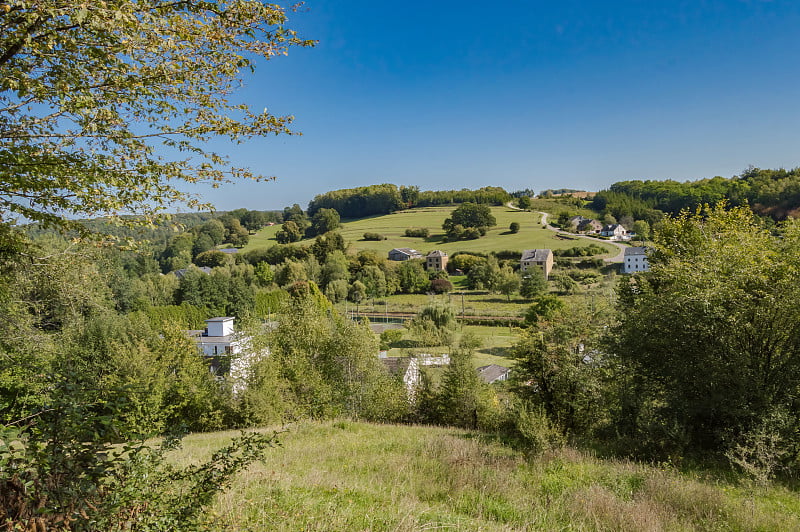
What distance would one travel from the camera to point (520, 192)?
145000 mm

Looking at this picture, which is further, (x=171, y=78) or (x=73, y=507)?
(x=171, y=78)

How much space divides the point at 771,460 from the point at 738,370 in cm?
223

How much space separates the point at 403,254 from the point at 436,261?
6.92 meters

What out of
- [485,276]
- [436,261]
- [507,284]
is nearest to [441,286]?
[485,276]

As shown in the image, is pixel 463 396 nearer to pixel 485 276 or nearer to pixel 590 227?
pixel 485 276

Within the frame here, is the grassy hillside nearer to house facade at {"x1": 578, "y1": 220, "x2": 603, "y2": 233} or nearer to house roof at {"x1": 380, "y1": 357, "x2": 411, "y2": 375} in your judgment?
house facade at {"x1": 578, "y1": 220, "x2": 603, "y2": 233}

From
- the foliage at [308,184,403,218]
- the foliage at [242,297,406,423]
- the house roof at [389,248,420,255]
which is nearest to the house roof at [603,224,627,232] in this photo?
the house roof at [389,248,420,255]

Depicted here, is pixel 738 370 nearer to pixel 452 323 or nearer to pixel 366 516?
pixel 366 516

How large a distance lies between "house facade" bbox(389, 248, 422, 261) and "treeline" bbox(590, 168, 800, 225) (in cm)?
4159

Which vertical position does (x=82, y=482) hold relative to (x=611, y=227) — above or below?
above

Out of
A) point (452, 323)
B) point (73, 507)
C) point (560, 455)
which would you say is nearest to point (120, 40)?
point (73, 507)

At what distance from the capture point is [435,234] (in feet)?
325

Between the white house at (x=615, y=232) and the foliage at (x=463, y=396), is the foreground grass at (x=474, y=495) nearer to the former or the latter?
the foliage at (x=463, y=396)

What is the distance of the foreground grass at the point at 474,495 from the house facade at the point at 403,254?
7005 cm
